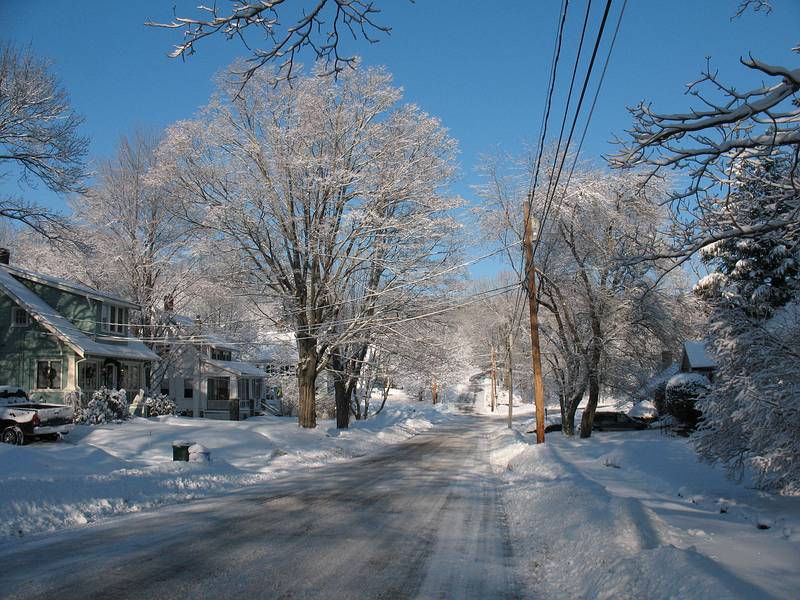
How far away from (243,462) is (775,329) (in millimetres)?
14636

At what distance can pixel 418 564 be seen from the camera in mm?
7824

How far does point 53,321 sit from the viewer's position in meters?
28.1

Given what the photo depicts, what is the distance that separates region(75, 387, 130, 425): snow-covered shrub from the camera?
23875mm

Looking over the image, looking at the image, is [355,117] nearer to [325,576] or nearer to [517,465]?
[517,465]

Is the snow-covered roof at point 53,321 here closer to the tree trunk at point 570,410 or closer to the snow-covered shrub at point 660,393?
the tree trunk at point 570,410

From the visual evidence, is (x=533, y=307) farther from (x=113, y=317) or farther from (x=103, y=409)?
(x=113, y=317)

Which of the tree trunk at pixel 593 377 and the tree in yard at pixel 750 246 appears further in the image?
the tree trunk at pixel 593 377

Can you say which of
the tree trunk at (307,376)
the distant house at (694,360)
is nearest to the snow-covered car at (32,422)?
the tree trunk at (307,376)

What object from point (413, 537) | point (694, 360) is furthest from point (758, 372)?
point (694, 360)

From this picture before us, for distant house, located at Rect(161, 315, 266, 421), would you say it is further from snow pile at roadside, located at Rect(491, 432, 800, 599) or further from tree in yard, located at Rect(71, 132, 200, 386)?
snow pile at roadside, located at Rect(491, 432, 800, 599)

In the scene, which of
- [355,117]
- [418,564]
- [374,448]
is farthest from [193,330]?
[418,564]

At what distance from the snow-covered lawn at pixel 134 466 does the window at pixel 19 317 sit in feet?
25.2

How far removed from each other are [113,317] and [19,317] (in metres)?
5.14

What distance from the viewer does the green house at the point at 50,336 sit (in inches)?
1099
